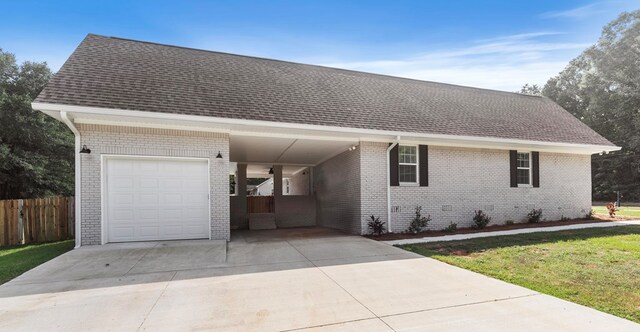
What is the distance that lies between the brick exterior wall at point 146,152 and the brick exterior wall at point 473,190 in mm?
4484

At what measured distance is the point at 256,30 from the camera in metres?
11.2

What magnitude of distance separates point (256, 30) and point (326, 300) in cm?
977

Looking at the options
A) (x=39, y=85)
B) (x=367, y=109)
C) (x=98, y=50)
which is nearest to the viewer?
(x=98, y=50)

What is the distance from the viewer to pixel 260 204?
55.4ft

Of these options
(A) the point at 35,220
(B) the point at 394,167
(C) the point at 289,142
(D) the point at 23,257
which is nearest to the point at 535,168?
(B) the point at 394,167

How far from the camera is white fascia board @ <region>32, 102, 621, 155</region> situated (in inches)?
305

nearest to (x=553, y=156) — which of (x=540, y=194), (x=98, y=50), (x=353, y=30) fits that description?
(x=540, y=194)

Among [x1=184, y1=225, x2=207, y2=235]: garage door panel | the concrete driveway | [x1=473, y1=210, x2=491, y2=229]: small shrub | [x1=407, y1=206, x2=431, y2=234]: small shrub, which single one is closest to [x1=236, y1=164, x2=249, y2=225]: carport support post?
[x1=184, y1=225, x2=207, y2=235]: garage door panel

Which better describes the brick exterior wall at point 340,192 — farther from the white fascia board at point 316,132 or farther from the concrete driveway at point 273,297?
the concrete driveway at point 273,297

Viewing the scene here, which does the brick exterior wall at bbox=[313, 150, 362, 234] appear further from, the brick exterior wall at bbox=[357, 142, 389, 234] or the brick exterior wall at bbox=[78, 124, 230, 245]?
the brick exterior wall at bbox=[78, 124, 230, 245]

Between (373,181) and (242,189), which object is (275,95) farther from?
(242,189)

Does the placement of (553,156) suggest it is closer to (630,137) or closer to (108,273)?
(108,273)

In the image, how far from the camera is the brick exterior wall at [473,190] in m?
10.8

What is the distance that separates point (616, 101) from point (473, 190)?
31.3m
